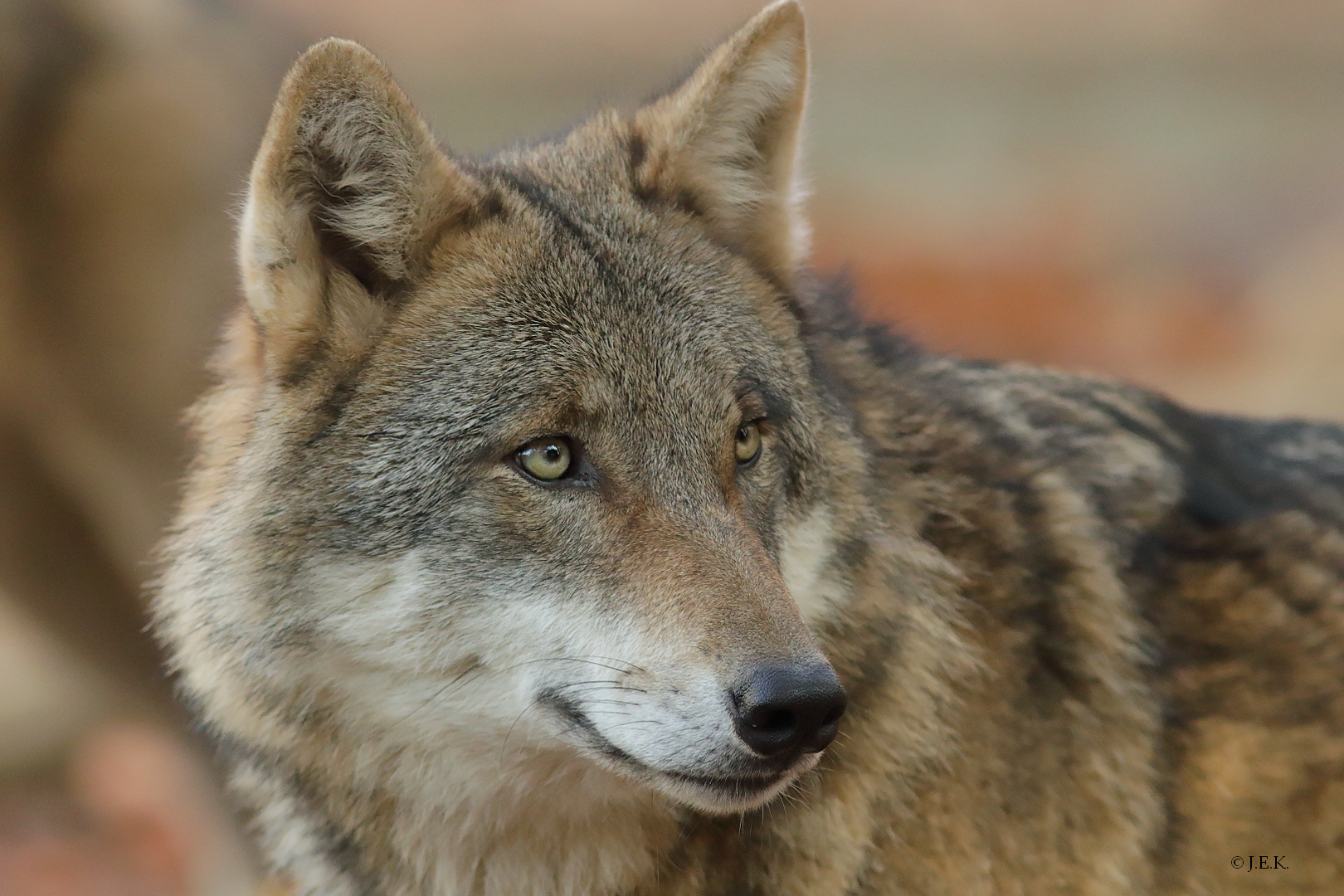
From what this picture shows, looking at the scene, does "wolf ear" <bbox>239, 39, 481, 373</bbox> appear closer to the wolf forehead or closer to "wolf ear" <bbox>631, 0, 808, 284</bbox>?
the wolf forehead

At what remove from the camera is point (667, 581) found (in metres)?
2.38

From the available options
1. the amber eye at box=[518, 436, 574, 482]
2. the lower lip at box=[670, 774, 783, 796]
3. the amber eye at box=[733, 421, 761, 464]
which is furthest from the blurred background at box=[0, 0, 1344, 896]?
the lower lip at box=[670, 774, 783, 796]

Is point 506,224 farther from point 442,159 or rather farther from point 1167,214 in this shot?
point 1167,214

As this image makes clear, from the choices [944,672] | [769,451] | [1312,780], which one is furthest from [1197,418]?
[769,451]

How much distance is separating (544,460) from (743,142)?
40.6 inches

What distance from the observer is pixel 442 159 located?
2648mm

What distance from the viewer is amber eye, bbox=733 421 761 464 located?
2.72m

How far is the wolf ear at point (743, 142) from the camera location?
287 cm

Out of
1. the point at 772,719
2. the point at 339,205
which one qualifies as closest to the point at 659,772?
the point at 772,719

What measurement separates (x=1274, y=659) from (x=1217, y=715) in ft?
0.71

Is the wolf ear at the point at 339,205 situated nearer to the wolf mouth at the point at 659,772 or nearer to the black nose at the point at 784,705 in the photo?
the wolf mouth at the point at 659,772

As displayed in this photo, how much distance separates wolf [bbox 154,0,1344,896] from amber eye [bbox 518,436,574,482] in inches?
0.4

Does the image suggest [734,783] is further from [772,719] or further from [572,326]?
[572,326]

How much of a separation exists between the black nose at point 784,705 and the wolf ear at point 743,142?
1.27 metres
